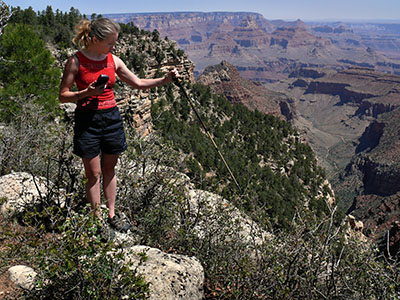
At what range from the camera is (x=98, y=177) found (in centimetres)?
357

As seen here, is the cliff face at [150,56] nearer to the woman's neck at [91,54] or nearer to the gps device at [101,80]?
the woman's neck at [91,54]

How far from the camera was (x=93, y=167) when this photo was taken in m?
3.46

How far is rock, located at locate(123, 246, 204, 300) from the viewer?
115 inches

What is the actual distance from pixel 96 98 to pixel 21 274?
79.9 inches

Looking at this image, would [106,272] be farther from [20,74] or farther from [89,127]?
[20,74]

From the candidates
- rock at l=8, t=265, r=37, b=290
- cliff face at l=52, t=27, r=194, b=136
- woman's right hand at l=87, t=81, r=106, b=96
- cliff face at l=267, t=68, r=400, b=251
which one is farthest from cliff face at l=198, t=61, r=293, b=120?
rock at l=8, t=265, r=37, b=290

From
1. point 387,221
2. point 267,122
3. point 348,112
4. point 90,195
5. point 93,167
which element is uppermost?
point 93,167

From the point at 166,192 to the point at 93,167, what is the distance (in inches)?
69.0

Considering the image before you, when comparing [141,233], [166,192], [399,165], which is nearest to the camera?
[141,233]

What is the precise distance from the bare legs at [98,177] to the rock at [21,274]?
0.90 m

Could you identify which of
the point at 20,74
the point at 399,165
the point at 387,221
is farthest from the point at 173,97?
the point at 399,165

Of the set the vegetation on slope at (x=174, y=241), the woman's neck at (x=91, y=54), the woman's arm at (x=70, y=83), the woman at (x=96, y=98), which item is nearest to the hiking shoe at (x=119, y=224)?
the woman at (x=96, y=98)

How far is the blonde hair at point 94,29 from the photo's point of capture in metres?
3.02

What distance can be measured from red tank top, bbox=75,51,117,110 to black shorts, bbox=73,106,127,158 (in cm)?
7
